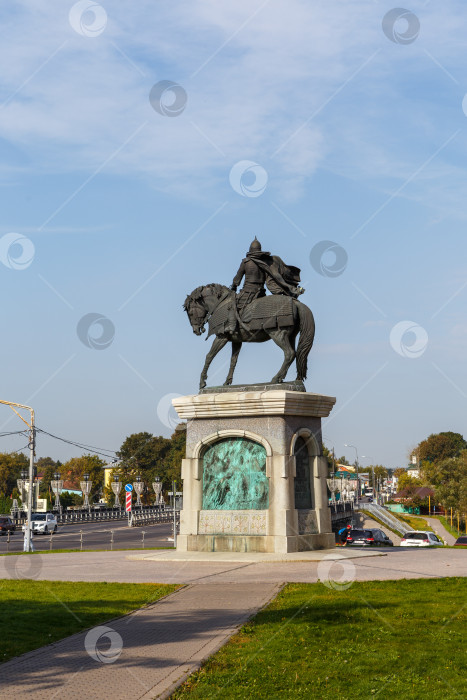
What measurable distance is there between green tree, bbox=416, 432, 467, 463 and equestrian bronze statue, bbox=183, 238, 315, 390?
159340 mm

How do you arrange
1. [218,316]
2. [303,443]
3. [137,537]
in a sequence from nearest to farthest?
[303,443]
[218,316]
[137,537]

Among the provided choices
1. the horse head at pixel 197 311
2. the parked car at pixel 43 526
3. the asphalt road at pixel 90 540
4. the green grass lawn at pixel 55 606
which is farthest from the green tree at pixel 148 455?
the green grass lawn at pixel 55 606

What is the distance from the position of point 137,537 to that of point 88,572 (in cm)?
3453

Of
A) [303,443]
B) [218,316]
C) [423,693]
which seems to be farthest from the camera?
[218,316]

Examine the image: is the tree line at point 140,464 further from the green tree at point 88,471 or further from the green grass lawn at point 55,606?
the green grass lawn at point 55,606

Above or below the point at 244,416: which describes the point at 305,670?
below

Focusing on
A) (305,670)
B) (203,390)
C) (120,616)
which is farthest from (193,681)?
(203,390)

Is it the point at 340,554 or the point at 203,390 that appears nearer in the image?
the point at 340,554

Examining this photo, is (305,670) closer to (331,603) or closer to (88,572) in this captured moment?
(331,603)

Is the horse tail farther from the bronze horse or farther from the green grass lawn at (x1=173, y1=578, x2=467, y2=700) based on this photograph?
the green grass lawn at (x1=173, y1=578, x2=467, y2=700)

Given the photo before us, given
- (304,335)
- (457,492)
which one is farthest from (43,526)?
(457,492)

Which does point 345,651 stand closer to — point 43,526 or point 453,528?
point 43,526

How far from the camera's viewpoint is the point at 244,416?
65.9ft

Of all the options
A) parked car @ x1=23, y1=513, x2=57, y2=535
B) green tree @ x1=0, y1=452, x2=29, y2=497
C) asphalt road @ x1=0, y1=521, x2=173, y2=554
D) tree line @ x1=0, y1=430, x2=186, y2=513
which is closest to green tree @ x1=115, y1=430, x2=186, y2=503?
tree line @ x1=0, y1=430, x2=186, y2=513
